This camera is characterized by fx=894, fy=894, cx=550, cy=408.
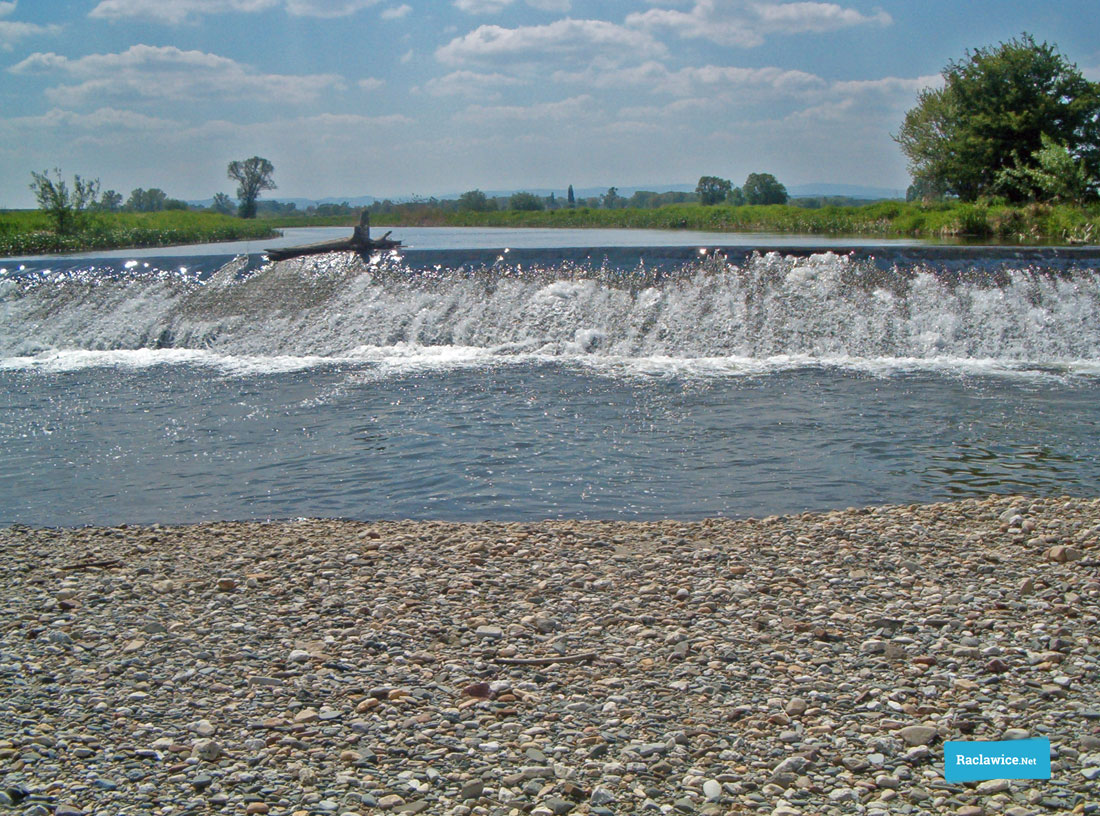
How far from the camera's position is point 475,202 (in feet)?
168

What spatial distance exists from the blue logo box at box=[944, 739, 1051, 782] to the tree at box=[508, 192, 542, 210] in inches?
1827

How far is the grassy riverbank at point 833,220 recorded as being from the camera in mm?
24125

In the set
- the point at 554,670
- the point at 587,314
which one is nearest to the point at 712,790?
the point at 554,670

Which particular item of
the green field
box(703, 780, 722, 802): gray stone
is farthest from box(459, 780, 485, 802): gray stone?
the green field

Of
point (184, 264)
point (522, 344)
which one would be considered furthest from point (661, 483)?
point (184, 264)

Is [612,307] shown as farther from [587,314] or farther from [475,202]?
[475,202]

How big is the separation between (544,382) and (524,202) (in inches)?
1518

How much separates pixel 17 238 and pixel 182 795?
28431 mm

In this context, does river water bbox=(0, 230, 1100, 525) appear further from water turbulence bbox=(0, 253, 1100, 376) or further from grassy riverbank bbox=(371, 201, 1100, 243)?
grassy riverbank bbox=(371, 201, 1100, 243)

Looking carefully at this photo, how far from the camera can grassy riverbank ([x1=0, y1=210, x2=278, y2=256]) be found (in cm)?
2702

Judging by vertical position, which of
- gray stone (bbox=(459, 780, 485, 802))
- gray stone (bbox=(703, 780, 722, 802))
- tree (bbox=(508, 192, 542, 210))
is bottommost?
gray stone (bbox=(703, 780, 722, 802))

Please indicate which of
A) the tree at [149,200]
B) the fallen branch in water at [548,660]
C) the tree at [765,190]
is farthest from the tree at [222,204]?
the fallen branch in water at [548,660]

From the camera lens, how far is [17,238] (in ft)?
87.9

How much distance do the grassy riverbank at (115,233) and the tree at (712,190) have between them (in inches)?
955
